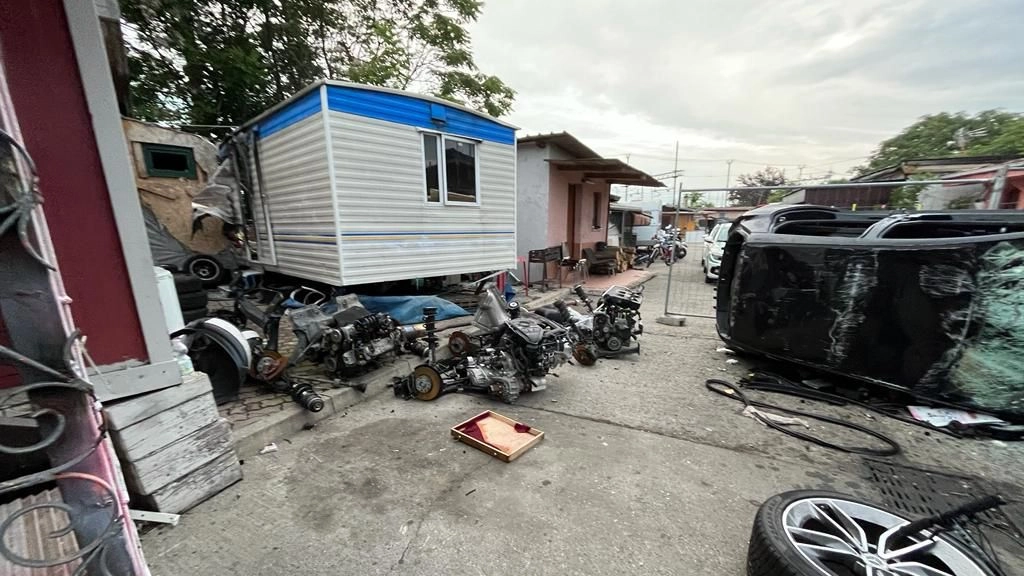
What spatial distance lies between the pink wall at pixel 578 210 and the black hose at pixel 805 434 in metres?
6.79

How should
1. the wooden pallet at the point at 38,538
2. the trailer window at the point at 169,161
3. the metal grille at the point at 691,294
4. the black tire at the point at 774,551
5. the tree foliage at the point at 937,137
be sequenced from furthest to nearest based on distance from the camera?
1. the tree foliage at the point at 937,137
2. the metal grille at the point at 691,294
3. the trailer window at the point at 169,161
4. the black tire at the point at 774,551
5. the wooden pallet at the point at 38,538

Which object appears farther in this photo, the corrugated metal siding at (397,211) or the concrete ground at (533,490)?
the corrugated metal siding at (397,211)

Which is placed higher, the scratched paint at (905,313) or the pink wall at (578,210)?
the pink wall at (578,210)

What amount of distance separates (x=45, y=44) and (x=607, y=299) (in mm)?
5139

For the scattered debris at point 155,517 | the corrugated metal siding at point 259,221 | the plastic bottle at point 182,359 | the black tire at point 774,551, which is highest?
the corrugated metal siding at point 259,221

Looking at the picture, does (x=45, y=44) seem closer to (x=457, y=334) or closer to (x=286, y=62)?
(x=457, y=334)

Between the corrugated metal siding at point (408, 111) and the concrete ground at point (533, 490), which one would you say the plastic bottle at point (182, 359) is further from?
the corrugated metal siding at point (408, 111)

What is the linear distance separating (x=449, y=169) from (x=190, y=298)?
13.3ft

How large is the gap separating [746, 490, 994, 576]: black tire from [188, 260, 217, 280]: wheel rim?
8.84 m

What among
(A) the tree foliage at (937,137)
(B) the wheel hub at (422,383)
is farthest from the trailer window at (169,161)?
(A) the tree foliage at (937,137)

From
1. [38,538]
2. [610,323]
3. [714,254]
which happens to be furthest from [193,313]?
[714,254]

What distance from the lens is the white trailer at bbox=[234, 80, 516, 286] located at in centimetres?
511

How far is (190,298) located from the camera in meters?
4.89

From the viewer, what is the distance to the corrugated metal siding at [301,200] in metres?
5.18
